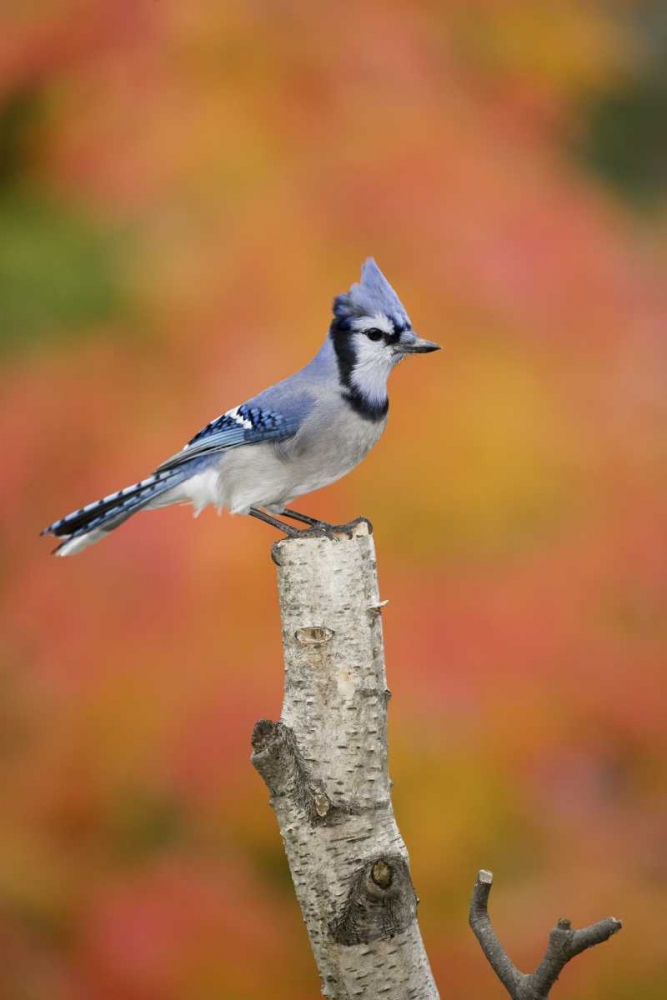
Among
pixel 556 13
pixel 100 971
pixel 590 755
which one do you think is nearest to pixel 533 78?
pixel 556 13

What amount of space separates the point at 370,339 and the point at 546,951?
1.22 metres

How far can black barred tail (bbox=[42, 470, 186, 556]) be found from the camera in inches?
92.4

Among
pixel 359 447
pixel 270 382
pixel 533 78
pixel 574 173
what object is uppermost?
pixel 533 78

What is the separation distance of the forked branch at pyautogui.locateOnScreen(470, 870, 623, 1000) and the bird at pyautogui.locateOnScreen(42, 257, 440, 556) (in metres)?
0.79

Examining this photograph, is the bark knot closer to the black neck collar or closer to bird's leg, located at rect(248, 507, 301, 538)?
bird's leg, located at rect(248, 507, 301, 538)

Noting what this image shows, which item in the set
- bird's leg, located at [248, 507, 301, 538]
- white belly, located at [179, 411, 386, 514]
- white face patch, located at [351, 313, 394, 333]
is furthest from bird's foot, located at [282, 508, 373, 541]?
white face patch, located at [351, 313, 394, 333]

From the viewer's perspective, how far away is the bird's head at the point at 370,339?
7.79 feet

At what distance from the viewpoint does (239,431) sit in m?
2.48

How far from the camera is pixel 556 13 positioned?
3.78 m

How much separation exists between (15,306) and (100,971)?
6.21ft

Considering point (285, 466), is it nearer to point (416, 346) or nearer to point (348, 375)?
point (348, 375)

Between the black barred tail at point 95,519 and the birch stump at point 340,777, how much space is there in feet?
1.76

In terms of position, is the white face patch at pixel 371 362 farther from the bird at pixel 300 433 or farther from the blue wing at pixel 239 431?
the blue wing at pixel 239 431

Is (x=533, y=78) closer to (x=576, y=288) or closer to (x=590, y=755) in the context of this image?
(x=576, y=288)
